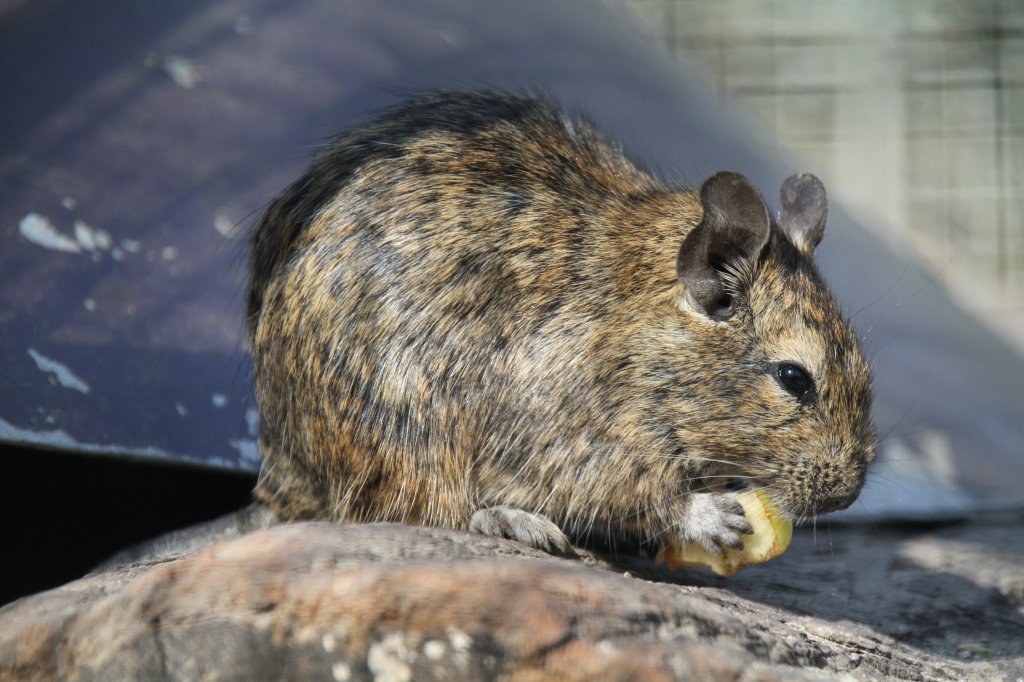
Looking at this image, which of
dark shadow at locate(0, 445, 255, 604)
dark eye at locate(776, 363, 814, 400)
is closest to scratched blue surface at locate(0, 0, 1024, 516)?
dark shadow at locate(0, 445, 255, 604)

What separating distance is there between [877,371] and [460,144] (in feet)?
8.29

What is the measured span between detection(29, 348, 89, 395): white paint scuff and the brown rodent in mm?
1059

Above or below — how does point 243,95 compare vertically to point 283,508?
above

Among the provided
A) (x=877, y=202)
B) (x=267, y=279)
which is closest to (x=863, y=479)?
(x=267, y=279)

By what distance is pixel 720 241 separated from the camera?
11.0ft

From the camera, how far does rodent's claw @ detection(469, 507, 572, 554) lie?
325 centimetres

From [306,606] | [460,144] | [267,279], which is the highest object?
[460,144]

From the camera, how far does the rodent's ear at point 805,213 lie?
12.2 ft

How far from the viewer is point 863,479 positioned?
330 centimetres

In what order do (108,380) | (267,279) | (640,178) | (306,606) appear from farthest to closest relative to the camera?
(108,380)
(640,178)
(267,279)
(306,606)

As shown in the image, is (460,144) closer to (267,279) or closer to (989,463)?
(267,279)

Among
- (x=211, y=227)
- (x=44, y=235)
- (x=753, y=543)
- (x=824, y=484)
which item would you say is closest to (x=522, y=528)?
(x=753, y=543)

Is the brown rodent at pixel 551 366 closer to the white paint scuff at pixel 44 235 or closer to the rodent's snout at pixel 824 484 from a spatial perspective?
the rodent's snout at pixel 824 484

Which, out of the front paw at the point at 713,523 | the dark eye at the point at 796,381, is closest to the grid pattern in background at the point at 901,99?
the dark eye at the point at 796,381
